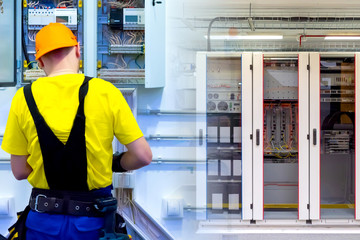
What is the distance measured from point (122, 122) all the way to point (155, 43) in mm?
1494

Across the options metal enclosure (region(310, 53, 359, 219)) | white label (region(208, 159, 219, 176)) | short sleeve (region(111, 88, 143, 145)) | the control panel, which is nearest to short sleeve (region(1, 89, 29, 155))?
short sleeve (region(111, 88, 143, 145))

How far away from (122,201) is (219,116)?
6.11 ft

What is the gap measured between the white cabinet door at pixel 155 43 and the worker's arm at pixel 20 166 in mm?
1315

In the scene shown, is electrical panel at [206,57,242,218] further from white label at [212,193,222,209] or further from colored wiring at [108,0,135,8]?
colored wiring at [108,0,135,8]

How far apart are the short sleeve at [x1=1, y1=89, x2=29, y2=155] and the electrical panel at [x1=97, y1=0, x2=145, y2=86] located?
135cm

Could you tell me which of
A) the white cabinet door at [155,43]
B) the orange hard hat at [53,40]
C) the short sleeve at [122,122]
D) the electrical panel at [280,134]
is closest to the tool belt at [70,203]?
the short sleeve at [122,122]

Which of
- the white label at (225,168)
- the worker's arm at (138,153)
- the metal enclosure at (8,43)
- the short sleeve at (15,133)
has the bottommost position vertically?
the white label at (225,168)

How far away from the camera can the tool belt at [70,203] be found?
5.84ft

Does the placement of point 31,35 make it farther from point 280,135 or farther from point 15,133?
point 280,135

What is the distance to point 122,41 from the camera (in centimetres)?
320

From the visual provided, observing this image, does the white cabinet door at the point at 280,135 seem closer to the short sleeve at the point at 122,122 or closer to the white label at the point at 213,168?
the white label at the point at 213,168

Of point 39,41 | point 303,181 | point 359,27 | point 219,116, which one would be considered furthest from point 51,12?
point 359,27

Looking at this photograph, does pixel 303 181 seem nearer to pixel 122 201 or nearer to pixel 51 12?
pixel 122 201

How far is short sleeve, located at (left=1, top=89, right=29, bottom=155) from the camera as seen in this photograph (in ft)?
5.88
